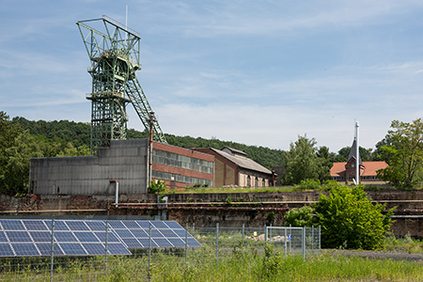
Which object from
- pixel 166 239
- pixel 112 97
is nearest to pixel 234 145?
pixel 112 97

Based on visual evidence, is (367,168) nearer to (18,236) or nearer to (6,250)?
(18,236)

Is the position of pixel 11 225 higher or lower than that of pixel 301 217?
higher

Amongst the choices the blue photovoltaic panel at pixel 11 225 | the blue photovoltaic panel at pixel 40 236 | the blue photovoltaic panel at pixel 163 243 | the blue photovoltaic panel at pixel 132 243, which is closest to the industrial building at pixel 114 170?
the blue photovoltaic panel at pixel 163 243

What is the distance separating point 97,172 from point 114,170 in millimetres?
2793

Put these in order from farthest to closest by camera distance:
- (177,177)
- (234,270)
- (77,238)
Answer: (177,177) → (77,238) → (234,270)

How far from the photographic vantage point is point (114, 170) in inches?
2175

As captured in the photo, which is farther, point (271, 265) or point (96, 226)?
point (96, 226)

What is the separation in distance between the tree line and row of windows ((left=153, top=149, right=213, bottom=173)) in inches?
639

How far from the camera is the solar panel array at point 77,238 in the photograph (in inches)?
583

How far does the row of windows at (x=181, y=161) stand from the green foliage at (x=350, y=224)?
1196 inches

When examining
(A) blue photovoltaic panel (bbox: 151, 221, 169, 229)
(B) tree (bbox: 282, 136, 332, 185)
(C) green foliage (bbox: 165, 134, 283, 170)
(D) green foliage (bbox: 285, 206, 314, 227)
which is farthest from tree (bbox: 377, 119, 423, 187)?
(C) green foliage (bbox: 165, 134, 283, 170)

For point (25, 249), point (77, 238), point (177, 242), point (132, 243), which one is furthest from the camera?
point (177, 242)

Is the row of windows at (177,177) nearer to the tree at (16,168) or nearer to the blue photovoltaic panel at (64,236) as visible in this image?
the tree at (16,168)

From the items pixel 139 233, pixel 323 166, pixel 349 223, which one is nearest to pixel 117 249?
pixel 139 233
